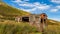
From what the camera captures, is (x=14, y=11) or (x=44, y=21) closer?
(x=44, y=21)

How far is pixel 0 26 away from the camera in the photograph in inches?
204

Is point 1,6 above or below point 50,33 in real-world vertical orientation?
above

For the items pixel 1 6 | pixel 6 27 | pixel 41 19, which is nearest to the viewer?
pixel 6 27

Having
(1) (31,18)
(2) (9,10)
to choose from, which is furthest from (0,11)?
(1) (31,18)

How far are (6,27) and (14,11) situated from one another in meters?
35.7

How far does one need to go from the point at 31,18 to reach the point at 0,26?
29.7 ft

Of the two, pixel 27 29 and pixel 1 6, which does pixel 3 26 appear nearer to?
pixel 27 29

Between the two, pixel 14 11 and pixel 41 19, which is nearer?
pixel 41 19

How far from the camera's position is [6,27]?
512 cm

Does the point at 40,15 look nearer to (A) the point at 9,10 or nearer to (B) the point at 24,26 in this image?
(B) the point at 24,26

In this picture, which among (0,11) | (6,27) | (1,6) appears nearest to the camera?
(6,27)

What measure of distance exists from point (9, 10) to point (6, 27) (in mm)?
37339

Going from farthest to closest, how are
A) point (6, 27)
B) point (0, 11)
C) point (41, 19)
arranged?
1. point (0, 11)
2. point (41, 19)
3. point (6, 27)

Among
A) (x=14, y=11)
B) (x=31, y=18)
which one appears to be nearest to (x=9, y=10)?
(x=14, y=11)
